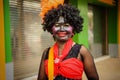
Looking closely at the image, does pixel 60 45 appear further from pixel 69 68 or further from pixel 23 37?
pixel 23 37

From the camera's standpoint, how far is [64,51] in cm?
170

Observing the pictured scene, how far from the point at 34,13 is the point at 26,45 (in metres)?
0.87

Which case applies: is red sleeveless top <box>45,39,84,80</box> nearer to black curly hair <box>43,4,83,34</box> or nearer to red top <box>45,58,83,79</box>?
red top <box>45,58,83,79</box>

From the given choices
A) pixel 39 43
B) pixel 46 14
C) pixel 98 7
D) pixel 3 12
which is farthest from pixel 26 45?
pixel 98 7

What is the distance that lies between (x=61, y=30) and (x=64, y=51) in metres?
0.15

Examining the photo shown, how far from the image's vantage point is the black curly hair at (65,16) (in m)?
1.75

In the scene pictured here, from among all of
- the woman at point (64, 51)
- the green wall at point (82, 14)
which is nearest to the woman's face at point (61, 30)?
the woman at point (64, 51)

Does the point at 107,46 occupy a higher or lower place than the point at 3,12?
lower

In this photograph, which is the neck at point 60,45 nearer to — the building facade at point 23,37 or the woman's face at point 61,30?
the woman's face at point 61,30

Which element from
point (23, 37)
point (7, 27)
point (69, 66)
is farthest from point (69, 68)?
point (23, 37)

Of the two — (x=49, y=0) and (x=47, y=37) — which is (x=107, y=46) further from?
(x=49, y=0)

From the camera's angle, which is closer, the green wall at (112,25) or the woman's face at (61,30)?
the woman's face at (61,30)

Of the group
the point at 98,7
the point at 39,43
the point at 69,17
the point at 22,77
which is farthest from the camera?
the point at 98,7

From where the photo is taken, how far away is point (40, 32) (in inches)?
255
